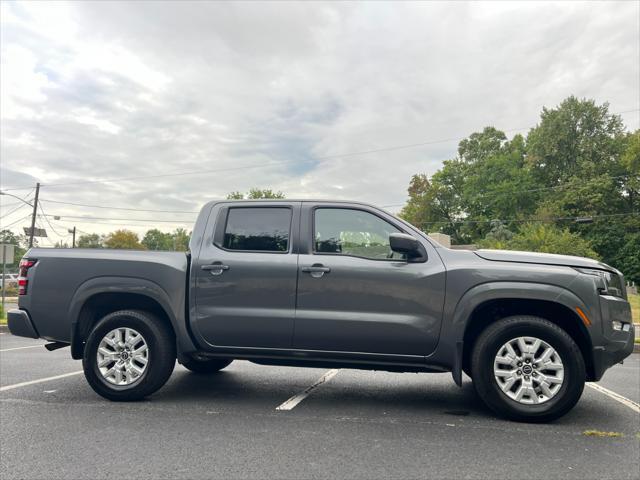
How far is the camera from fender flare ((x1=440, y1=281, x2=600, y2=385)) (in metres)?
4.11

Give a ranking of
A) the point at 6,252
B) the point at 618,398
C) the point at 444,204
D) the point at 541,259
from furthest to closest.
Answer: the point at 444,204 < the point at 6,252 < the point at 618,398 < the point at 541,259

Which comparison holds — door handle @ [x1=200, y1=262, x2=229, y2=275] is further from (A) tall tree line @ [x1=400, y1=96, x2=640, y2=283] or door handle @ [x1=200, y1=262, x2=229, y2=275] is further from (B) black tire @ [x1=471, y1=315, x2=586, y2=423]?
(A) tall tree line @ [x1=400, y1=96, x2=640, y2=283]

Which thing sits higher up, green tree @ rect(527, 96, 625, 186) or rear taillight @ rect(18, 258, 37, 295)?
green tree @ rect(527, 96, 625, 186)

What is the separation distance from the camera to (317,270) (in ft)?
14.6

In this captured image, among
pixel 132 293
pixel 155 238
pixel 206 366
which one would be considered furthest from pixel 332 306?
pixel 155 238

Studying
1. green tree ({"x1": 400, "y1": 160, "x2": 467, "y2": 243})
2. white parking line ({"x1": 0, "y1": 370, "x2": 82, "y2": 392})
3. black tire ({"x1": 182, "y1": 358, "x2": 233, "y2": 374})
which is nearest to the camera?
white parking line ({"x1": 0, "y1": 370, "x2": 82, "y2": 392})

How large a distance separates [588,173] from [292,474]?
58.2m

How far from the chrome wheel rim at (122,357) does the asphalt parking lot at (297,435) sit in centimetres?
26

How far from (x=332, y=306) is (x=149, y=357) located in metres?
1.80

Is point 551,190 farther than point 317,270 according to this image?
Yes

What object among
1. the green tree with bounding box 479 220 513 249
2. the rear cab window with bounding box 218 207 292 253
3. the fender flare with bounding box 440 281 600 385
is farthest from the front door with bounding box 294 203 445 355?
the green tree with bounding box 479 220 513 249

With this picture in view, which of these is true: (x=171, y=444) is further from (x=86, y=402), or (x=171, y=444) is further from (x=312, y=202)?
(x=312, y=202)

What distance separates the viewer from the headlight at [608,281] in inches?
166

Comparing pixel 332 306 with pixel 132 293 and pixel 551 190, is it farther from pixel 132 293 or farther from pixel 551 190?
pixel 551 190
